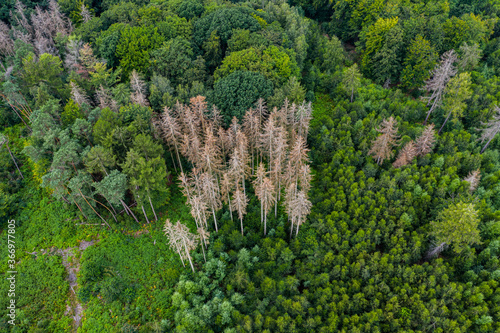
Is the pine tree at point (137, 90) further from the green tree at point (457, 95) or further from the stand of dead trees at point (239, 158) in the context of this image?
the green tree at point (457, 95)

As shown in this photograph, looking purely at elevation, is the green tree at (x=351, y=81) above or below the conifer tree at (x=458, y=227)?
above

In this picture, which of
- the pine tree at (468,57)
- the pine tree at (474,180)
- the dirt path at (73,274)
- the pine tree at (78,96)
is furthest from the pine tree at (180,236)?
the pine tree at (468,57)

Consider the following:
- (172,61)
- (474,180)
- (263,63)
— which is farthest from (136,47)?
(474,180)

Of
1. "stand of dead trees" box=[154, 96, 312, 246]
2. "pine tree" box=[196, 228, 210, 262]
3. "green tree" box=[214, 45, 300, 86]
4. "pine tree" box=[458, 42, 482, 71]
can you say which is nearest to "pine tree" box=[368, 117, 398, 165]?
"stand of dead trees" box=[154, 96, 312, 246]

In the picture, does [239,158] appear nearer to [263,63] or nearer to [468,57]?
[263,63]

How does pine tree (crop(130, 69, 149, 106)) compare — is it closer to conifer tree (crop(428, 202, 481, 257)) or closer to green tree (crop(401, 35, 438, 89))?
conifer tree (crop(428, 202, 481, 257))

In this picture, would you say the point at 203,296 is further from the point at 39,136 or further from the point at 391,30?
the point at 391,30
